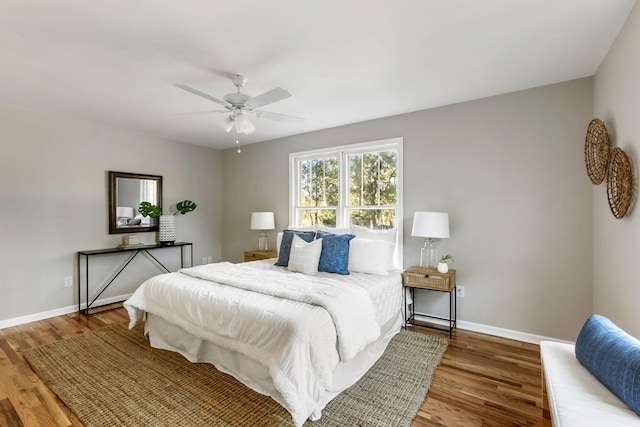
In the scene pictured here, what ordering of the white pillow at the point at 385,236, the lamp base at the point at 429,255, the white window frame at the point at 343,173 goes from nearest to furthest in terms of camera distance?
the lamp base at the point at 429,255, the white pillow at the point at 385,236, the white window frame at the point at 343,173

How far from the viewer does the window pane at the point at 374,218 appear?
3945mm

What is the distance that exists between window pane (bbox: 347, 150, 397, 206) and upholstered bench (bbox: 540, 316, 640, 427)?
2.49 m

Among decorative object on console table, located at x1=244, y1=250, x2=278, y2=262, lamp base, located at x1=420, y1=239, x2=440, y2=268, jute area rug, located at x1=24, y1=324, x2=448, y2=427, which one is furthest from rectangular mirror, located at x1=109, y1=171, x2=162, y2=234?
lamp base, located at x1=420, y1=239, x2=440, y2=268

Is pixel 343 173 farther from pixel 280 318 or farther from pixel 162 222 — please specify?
pixel 162 222

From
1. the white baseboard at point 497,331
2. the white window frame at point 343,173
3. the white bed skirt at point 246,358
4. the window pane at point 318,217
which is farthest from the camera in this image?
the window pane at point 318,217

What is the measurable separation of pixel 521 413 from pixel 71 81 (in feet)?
14.8

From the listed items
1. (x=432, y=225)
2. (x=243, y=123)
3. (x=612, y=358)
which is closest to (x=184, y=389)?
(x=243, y=123)

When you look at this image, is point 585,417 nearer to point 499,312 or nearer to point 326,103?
point 499,312

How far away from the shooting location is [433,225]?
10.6 ft

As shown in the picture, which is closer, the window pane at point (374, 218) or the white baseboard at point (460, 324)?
the white baseboard at point (460, 324)

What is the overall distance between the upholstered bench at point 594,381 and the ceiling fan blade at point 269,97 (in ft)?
7.74

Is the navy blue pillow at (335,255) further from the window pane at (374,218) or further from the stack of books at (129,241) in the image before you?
the stack of books at (129,241)

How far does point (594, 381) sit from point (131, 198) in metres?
5.33

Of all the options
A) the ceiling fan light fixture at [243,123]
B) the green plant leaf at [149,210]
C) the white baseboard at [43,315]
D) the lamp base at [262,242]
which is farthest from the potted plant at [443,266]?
the white baseboard at [43,315]
